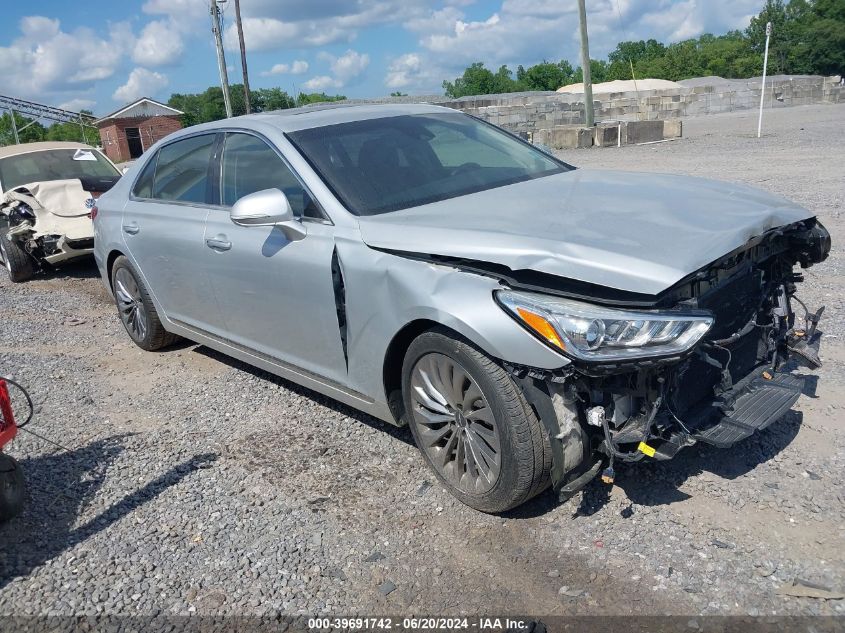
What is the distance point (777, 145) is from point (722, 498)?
1696 centimetres

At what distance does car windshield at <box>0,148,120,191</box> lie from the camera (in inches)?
408

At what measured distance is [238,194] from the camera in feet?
15.1

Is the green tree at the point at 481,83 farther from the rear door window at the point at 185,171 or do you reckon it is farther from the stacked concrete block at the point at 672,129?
the rear door window at the point at 185,171

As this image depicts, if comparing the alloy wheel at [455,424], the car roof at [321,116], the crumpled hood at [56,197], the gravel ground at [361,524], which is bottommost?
the gravel ground at [361,524]

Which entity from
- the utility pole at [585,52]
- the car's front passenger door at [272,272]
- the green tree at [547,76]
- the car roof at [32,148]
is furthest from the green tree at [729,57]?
the car's front passenger door at [272,272]

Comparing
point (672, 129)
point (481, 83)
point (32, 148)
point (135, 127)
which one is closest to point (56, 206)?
point (32, 148)

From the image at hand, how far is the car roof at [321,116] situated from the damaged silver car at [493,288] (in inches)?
1.0

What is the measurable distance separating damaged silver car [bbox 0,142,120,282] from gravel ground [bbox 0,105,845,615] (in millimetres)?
4980

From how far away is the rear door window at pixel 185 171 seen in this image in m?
4.96

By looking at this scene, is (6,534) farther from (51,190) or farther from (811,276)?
(51,190)

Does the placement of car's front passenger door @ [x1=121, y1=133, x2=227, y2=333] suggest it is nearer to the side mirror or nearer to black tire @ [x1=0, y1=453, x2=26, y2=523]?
the side mirror

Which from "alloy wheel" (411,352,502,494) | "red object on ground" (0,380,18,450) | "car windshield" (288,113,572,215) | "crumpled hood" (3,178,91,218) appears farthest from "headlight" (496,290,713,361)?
"crumpled hood" (3,178,91,218)

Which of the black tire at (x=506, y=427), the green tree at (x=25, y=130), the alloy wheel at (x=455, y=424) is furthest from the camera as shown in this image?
the green tree at (x=25, y=130)

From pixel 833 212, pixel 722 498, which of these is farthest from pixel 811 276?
pixel 722 498
